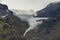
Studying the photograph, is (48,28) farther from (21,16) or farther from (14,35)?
(21,16)

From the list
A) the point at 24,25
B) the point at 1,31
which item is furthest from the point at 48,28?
the point at 1,31

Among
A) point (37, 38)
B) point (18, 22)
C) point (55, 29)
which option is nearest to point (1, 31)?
point (18, 22)

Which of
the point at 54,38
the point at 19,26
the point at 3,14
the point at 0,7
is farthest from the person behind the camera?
the point at 0,7

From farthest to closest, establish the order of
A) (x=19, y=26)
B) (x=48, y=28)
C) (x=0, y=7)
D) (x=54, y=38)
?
(x=0, y=7) → (x=19, y=26) → (x=48, y=28) → (x=54, y=38)

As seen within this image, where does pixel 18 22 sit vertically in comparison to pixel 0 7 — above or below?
below

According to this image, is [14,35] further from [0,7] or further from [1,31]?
[0,7]

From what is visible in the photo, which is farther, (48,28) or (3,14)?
(3,14)
